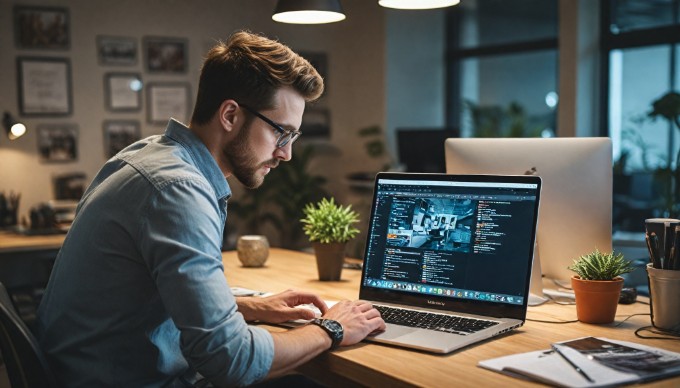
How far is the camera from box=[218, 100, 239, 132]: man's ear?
1605mm

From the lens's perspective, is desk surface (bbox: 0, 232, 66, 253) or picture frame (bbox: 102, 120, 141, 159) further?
picture frame (bbox: 102, 120, 141, 159)

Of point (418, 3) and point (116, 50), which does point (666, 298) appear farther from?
point (116, 50)

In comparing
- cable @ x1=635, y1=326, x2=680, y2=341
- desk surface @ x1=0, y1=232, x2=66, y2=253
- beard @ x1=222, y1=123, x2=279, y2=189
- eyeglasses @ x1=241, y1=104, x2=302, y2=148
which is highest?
eyeglasses @ x1=241, y1=104, x2=302, y2=148

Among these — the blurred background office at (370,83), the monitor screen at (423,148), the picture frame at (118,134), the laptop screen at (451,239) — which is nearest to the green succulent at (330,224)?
the laptop screen at (451,239)

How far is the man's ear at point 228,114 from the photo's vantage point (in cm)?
161

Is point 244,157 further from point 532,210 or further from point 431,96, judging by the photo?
point 431,96

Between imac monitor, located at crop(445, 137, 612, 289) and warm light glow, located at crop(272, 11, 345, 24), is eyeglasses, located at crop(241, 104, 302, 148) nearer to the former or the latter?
imac monitor, located at crop(445, 137, 612, 289)

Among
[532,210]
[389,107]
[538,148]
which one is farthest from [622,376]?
[389,107]

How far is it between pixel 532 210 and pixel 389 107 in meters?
4.64

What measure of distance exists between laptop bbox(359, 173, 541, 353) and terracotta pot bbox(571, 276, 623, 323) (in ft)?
0.55

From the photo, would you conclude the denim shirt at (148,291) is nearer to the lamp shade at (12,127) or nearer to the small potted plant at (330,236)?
the small potted plant at (330,236)

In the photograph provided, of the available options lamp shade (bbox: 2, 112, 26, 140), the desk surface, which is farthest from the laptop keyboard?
lamp shade (bbox: 2, 112, 26, 140)

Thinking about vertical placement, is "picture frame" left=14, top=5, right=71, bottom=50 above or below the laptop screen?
above

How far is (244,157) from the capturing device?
1.66 metres
